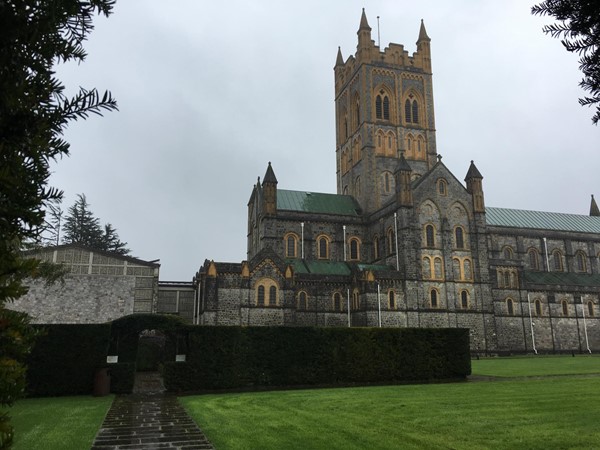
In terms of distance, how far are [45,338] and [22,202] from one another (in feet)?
64.4

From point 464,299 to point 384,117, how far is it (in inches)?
942

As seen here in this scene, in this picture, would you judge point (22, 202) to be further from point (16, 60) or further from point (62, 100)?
point (16, 60)

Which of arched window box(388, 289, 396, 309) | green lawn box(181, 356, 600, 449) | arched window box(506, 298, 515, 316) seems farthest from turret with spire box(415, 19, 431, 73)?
green lawn box(181, 356, 600, 449)

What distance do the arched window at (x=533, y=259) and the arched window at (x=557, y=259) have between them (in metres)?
2.28

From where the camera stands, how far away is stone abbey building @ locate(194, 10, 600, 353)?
4497cm

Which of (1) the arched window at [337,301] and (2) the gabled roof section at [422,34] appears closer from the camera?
(1) the arched window at [337,301]

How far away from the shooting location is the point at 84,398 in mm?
20031

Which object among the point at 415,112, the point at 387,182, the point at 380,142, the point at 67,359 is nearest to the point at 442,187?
the point at 387,182

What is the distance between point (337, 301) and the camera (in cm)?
4678

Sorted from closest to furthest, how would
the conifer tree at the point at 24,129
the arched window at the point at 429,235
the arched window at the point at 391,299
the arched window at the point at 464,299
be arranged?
the conifer tree at the point at 24,129 < the arched window at the point at 391,299 < the arched window at the point at 464,299 < the arched window at the point at 429,235

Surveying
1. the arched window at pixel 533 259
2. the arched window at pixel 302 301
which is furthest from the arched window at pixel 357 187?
the arched window at pixel 533 259

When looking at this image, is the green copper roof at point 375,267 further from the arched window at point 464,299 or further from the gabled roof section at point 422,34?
the gabled roof section at point 422,34

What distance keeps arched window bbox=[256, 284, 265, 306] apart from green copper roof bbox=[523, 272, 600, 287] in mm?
30515

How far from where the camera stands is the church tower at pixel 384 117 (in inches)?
2288
